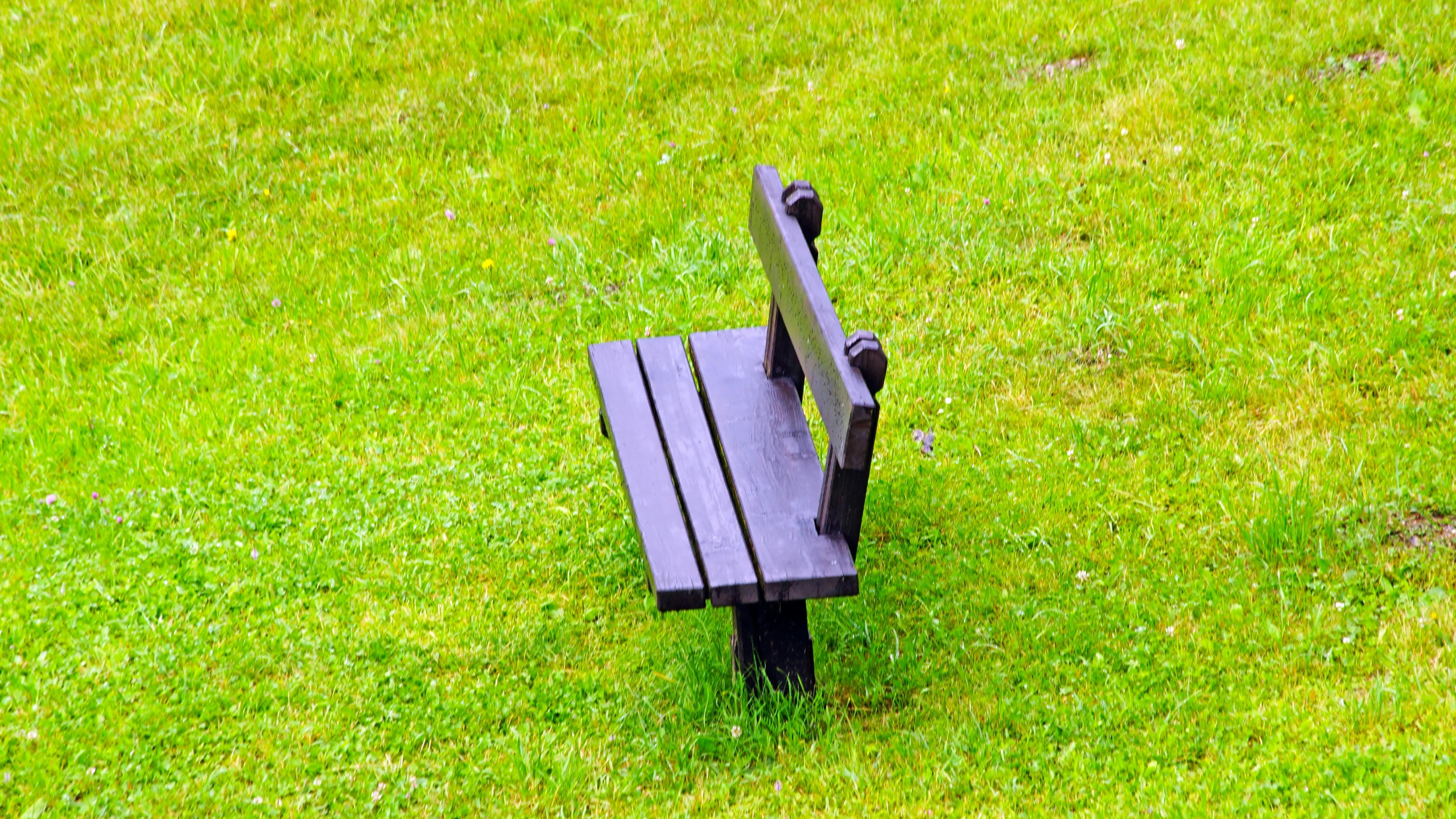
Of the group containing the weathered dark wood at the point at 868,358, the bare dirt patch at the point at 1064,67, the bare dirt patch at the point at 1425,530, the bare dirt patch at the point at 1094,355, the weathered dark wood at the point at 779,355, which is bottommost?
the bare dirt patch at the point at 1425,530

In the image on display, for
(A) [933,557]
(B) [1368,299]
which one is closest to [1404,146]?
(B) [1368,299]

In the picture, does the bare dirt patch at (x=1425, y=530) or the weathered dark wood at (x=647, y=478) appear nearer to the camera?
the weathered dark wood at (x=647, y=478)

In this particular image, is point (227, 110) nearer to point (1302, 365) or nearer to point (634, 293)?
point (634, 293)

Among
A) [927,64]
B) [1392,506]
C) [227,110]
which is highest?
[227,110]

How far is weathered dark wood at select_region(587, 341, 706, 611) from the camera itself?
3207 millimetres

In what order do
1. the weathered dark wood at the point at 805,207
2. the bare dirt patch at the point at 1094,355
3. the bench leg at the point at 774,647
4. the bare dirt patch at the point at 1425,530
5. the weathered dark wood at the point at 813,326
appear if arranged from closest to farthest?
the weathered dark wood at the point at 813,326 < the bench leg at the point at 774,647 < the weathered dark wood at the point at 805,207 < the bare dirt patch at the point at 1425,530 < the bare dirt patch at the point at 1094,355

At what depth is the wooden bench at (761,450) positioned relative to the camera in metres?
3.18

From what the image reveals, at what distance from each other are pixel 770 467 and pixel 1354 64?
4412 millimetres

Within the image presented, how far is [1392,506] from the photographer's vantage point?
3.96 metres

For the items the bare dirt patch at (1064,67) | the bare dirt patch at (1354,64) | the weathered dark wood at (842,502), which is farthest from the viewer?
the bare dirt patch at (1064,67)

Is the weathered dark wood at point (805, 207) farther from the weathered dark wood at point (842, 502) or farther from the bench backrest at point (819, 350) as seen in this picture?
the weathered dark wood at point (842, 502)

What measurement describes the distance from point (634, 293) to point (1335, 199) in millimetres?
3124

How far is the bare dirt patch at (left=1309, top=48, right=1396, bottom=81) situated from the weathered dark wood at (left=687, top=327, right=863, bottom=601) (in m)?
3.73

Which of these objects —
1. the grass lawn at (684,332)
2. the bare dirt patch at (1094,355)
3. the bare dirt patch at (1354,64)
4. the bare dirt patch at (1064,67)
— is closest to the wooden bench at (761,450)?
the grass lawn at (684,332)
